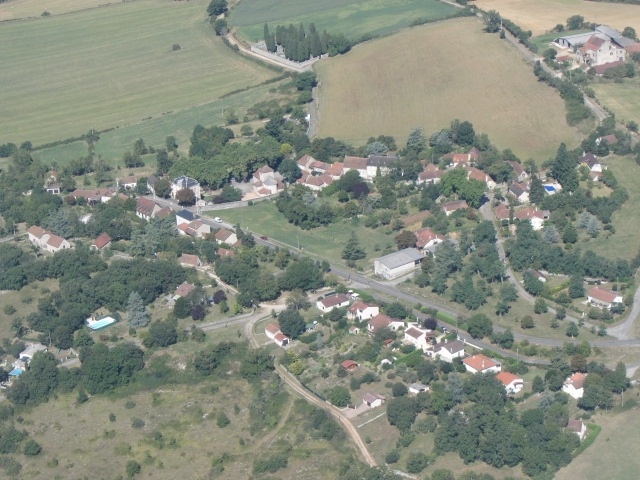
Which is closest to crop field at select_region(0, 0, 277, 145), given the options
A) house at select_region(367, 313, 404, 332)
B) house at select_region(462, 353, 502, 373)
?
house at select_region(367, 313, 404, 332)

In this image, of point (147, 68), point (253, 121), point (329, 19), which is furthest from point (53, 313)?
point (329, 19)

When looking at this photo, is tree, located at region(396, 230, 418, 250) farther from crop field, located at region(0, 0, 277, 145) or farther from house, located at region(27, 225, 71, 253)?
crop field, located at region(0, 0, 277, 145)

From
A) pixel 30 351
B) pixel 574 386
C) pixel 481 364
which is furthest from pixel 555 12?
pixel 30 351

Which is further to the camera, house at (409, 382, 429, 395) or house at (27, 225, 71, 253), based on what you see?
house at (27, 225, 71, 253)

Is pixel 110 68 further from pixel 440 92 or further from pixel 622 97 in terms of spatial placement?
pixel 622 97

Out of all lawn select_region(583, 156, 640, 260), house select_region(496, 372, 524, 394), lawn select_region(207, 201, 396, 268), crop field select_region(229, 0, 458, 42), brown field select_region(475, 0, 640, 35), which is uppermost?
crop field select_region(229, 0, 458, 42)
